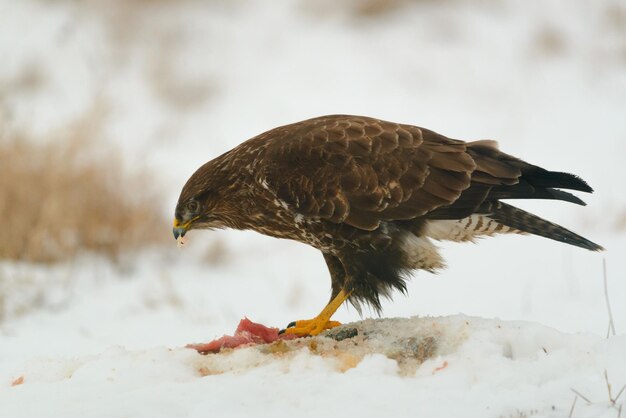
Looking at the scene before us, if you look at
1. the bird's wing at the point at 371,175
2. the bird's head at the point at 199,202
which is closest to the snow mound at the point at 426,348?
the bird's wing at the point at 371,175

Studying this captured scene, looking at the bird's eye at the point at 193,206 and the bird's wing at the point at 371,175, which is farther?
the bird's eye at the point at 193,206

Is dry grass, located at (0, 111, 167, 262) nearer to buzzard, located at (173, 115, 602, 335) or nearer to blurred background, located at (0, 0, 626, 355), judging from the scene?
blurred background, located at (0, 0, 626, 355)

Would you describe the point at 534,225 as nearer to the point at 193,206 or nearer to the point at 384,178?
the point at 384,178

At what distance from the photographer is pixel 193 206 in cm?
412

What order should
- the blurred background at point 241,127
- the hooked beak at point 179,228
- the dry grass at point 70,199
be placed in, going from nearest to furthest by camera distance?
the hooked beak at point 179,228, the blurred background at point 241,127, the dry grass at point 70,199

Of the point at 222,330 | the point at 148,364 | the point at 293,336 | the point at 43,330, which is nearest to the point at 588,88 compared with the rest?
the point at 222,330

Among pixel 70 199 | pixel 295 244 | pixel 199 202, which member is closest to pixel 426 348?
pixel 199 202

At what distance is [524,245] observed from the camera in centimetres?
790

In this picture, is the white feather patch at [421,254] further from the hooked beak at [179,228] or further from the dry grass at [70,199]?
the dry grass at [70,199]

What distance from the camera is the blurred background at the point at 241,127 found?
6516 millimetres

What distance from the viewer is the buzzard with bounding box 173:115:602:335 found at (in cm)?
369

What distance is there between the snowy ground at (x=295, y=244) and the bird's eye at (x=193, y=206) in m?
0.85

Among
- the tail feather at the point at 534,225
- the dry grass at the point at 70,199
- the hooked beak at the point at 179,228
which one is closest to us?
the tail feather at the point at 534,225

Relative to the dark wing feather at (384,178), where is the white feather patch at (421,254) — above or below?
below
